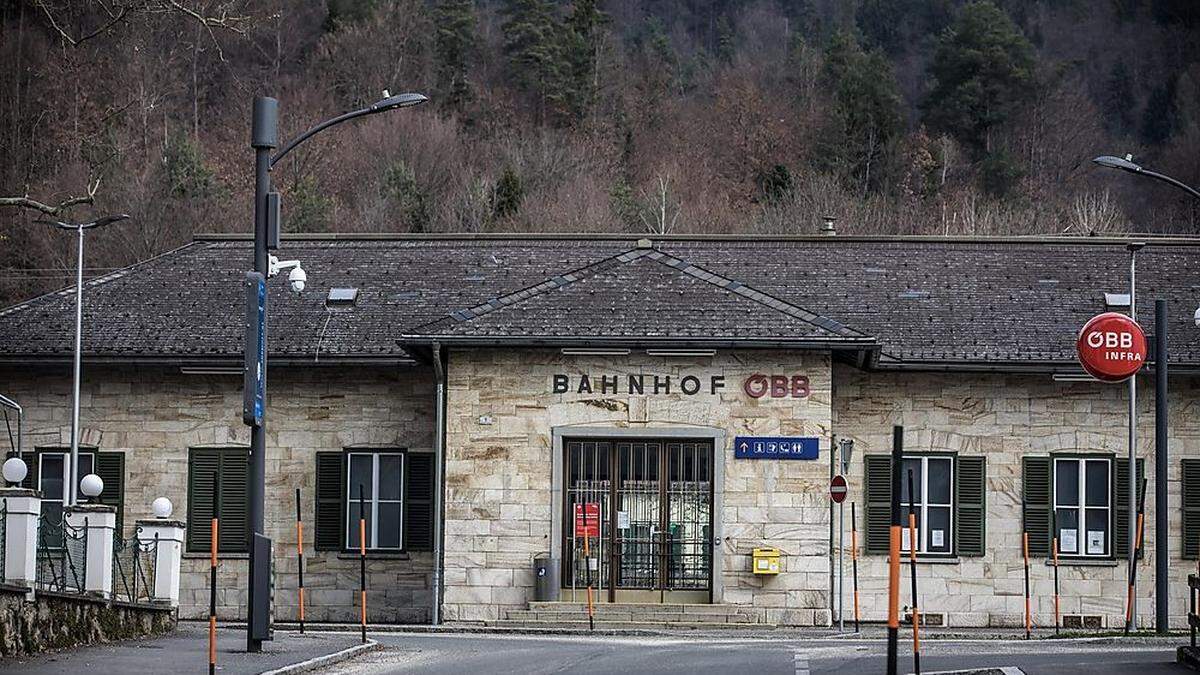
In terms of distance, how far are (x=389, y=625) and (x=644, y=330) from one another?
6.26 m

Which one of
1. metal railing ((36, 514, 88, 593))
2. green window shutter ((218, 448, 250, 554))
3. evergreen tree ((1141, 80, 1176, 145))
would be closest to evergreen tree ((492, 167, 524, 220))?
evergreen tree ((1141, 80, 1176, 145))

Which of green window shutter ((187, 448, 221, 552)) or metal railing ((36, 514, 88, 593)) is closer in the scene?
metal railing ((36, 514, 88, 593))

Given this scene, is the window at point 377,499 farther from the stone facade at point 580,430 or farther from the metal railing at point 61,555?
the metal railing at point 61,555

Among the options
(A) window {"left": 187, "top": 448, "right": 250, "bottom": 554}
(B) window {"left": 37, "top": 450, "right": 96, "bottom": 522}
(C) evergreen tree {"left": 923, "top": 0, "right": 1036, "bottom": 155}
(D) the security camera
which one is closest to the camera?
(D) the security camera

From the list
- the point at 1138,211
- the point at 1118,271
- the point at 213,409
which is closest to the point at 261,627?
the point at 213,409

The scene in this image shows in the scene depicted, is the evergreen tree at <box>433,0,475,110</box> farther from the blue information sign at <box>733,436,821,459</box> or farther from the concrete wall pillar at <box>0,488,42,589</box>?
the concrete wall pillar at <box>0,488,42,589</box>

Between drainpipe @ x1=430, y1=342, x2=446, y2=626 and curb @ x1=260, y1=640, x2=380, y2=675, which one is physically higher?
drainpipe @ x1=430, y1=342, x2=446, y2=626

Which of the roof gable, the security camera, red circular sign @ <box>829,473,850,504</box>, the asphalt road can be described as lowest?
the asphalt road

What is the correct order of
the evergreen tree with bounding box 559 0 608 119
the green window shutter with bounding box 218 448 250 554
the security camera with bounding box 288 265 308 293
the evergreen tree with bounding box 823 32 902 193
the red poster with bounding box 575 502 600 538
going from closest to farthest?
the red poster with bounding box 575 502 600 538 < the security camera with bounding box 288 265 308 293 < the green window shutter with bounding box 218 448 250 554 < the evergreen tree with bounding box 823 32 902 193 < the evergreen tree with bounding box 559 0 608 119

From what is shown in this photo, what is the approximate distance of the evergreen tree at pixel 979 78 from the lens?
9431 centimetres

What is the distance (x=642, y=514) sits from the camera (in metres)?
33.0

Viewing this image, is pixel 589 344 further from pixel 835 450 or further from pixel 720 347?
pixel 835 450

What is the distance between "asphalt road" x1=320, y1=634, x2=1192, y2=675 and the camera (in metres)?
21.4

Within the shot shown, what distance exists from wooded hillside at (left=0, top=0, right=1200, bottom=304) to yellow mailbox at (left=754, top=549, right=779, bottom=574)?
129 feet
